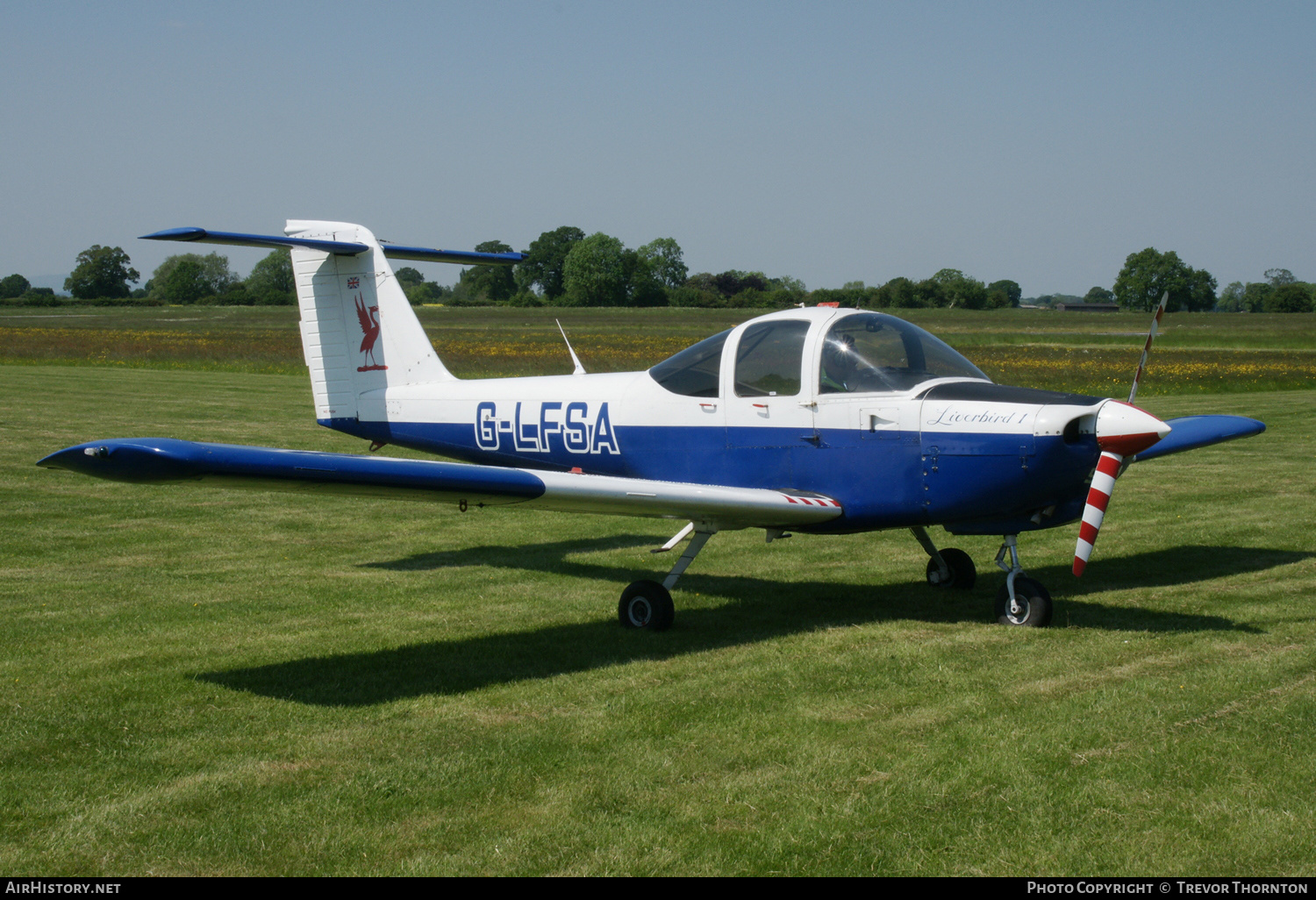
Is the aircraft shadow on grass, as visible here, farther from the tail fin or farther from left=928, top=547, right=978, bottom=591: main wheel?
the tail fin

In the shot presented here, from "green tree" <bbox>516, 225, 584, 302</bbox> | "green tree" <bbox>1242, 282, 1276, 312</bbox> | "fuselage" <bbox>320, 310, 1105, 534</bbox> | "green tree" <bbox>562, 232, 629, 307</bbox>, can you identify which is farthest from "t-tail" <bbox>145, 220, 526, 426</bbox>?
"green tree" <bbox>1242, 282, 1276, 312</bbox>

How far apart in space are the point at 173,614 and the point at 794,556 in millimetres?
5325

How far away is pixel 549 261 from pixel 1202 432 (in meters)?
134

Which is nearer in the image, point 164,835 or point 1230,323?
point 164,835

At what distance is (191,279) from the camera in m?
134

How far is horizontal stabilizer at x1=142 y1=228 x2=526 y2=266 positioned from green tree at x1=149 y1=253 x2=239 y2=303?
128412 millimetres

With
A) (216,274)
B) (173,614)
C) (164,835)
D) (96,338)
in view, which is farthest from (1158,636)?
(216,274)

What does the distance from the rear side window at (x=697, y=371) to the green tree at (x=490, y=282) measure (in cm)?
12521

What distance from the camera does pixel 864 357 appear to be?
293 inches

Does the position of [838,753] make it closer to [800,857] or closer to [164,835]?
[800,857]

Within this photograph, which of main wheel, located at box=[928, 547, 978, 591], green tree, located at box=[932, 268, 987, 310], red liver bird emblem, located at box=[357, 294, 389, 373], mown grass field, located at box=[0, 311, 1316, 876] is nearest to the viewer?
mown grass field, located at box=[0, 311, 1316, 876]

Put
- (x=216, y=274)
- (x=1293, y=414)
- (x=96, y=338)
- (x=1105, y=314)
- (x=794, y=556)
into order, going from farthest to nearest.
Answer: (x=216, y=274), (x=1105, y=314), (x=96, y=338), (x=1293, y=414), (x=794, y=556)

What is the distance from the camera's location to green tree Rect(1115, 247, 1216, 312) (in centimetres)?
11794

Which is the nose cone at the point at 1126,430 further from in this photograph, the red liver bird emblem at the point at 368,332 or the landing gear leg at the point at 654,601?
the red liver bird emblem at the point at 368,332
